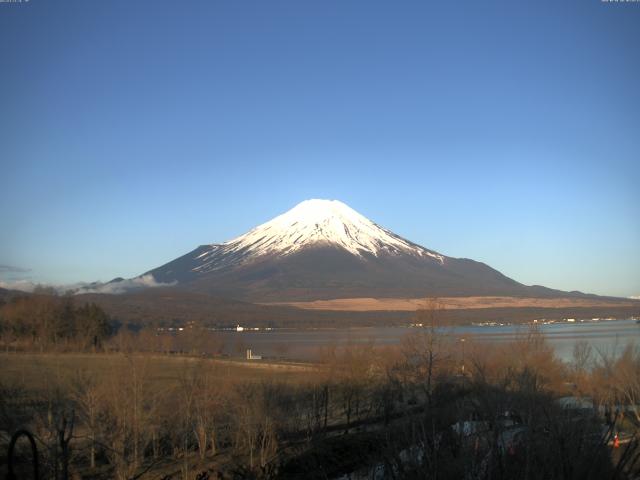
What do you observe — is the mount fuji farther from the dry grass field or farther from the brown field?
the dry grass field

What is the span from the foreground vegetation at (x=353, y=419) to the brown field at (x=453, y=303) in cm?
9412

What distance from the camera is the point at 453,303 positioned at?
129 metres

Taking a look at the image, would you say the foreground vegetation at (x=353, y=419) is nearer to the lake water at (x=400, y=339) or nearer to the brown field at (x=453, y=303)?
the lake water at (x=400, y=339)

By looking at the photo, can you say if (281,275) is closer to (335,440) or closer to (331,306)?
(331,306)

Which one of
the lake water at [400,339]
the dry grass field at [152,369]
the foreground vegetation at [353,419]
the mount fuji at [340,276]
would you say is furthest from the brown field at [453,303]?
the foreground vegetation at [353,419]

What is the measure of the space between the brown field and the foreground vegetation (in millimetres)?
94118

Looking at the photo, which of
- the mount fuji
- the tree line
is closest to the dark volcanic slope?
the mount fuji

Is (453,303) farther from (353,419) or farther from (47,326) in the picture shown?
(353,419)

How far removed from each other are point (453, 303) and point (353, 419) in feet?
347

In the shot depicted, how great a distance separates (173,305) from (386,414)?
106 meters

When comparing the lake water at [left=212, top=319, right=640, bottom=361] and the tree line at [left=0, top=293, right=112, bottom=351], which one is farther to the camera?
the tree line at [left=0, top=293, right=112, bottom=351]

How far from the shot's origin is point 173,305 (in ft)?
405

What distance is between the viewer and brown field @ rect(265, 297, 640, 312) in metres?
129

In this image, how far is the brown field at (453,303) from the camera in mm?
128625
